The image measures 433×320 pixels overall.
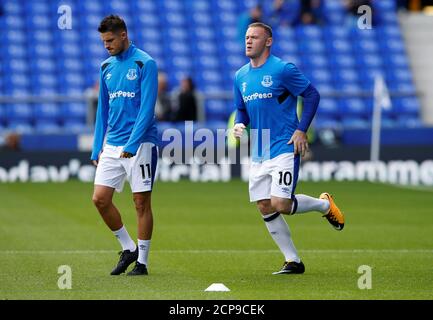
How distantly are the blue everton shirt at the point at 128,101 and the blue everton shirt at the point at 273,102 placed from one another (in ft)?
3.08

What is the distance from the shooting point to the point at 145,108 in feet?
33.9

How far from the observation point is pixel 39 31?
A: 28.6 metres

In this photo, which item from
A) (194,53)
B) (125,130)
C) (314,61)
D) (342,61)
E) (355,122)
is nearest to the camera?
(125,130)

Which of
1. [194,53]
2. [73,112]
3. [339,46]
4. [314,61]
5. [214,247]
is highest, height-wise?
[339,46]

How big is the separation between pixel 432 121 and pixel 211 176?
6.41 meters

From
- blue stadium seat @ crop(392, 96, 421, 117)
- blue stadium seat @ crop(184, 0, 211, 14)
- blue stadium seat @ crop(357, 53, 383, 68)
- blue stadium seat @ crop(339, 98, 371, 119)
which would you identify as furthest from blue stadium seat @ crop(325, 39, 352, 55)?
blue stadium seat @ crop(184, 0, 211, 14)

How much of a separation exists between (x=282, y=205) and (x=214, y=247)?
9.62ft

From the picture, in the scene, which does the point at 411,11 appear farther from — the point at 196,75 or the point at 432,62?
the point at 196,75

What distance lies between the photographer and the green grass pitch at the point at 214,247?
957 cm

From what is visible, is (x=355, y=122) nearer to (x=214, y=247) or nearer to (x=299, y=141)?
(x=214, y=247)

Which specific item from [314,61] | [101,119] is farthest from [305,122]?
[314,61]

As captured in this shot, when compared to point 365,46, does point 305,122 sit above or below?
below

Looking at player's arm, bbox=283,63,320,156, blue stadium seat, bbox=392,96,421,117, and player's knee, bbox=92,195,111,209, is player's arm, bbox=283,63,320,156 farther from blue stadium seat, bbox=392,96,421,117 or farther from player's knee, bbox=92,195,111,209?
blue stadium seat, bbox=392,96,421,117
